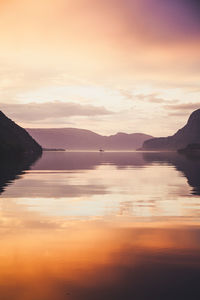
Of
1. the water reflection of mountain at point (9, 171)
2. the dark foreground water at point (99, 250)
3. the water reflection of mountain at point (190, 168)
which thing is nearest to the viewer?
the dark foreground water at point (99, 250)

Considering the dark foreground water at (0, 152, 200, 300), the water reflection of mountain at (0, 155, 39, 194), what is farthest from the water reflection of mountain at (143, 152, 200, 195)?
the water reflection of mountain at (0, 155, 39, 194)

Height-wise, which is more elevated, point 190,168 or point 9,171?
point 9,171

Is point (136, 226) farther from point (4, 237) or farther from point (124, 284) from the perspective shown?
point (124, 284)

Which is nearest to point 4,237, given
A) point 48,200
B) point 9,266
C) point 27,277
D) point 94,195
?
point 9,266

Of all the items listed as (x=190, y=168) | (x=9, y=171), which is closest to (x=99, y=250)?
(x=9, y=171)

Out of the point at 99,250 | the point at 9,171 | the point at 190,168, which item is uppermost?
the point at 99,250

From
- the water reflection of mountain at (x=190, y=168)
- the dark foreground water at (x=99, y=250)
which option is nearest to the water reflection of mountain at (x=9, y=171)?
the dark foreground water at (x=99, y=250)

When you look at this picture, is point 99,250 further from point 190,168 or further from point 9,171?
point 190,168

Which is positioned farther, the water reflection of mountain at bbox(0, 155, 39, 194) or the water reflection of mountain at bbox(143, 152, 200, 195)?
the water reflection of mountain at bbox(0, 155, 39, 194)

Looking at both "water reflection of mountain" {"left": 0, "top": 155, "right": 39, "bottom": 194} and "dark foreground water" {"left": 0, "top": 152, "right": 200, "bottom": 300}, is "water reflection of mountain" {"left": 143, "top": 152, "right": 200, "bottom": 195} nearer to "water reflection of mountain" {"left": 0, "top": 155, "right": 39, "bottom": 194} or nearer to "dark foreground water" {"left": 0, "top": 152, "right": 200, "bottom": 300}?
"dark foreground water" {"left": 0, "top": 152, "right": 200, "bottom": 300}

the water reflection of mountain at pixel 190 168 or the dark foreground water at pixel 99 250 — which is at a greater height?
the dark foreground water at pixel 99 250

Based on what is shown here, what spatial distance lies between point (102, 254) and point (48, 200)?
1271cm

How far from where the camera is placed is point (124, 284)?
29.4ft

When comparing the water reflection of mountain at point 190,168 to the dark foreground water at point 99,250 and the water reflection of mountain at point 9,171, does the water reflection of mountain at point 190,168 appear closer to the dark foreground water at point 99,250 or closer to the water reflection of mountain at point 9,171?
the dark foreground water at point 99,250
